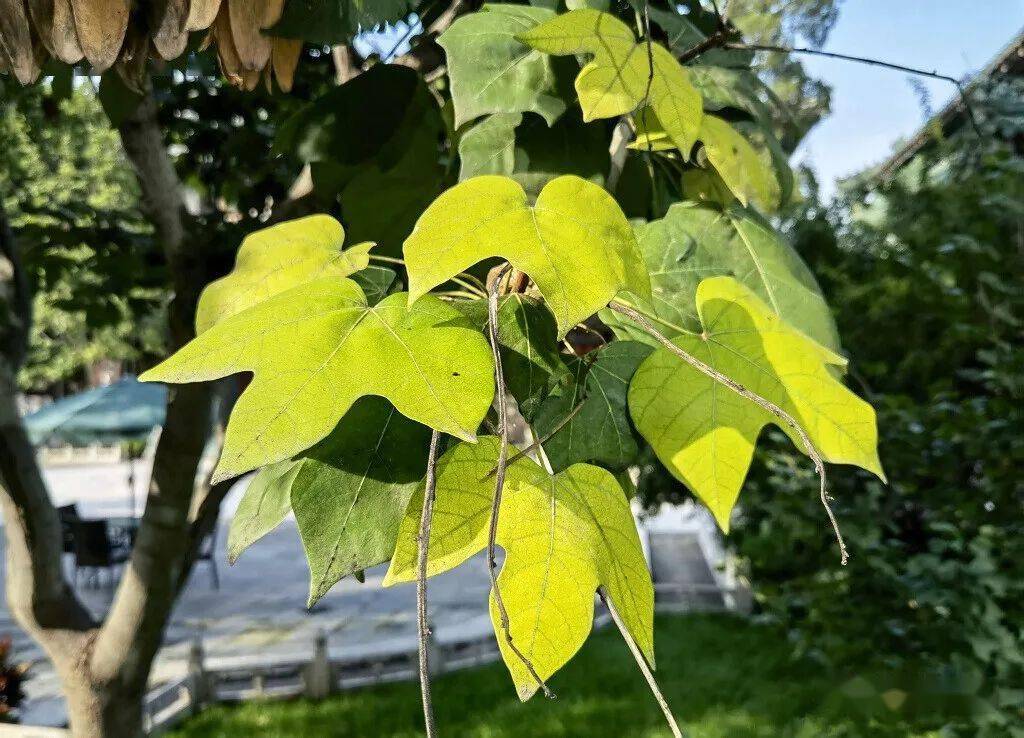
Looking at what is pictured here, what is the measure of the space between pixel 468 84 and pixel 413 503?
258 millimetres

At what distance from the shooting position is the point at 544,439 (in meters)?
0.37

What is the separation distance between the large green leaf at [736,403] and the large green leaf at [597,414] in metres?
0.02

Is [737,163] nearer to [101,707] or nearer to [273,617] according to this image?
[101,707]

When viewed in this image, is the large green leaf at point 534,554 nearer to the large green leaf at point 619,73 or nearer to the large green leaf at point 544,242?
the large green leaf at point 544,242

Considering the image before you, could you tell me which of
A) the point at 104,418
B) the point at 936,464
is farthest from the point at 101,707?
the point at 104,418

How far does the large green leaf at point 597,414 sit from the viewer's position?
387 millimetres

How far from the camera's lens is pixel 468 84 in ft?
1.61

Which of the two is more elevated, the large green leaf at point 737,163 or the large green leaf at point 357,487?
the large green leaf at point 737,163

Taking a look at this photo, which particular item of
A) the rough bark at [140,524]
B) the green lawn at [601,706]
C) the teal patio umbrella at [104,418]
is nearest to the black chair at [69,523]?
the teal patio umbrella at [104,418]

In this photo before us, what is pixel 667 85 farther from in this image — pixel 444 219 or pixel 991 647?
pixel 991 647

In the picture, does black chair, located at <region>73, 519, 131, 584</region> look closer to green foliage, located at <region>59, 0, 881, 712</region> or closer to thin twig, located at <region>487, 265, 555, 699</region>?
green foliage, located at <region>59, 0, 881, 712</region>

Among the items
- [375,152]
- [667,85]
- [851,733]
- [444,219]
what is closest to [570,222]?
[444,219]

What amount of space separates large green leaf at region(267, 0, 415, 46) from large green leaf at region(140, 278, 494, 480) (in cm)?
27

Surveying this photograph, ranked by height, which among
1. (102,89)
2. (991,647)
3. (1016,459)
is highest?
(102,89)
